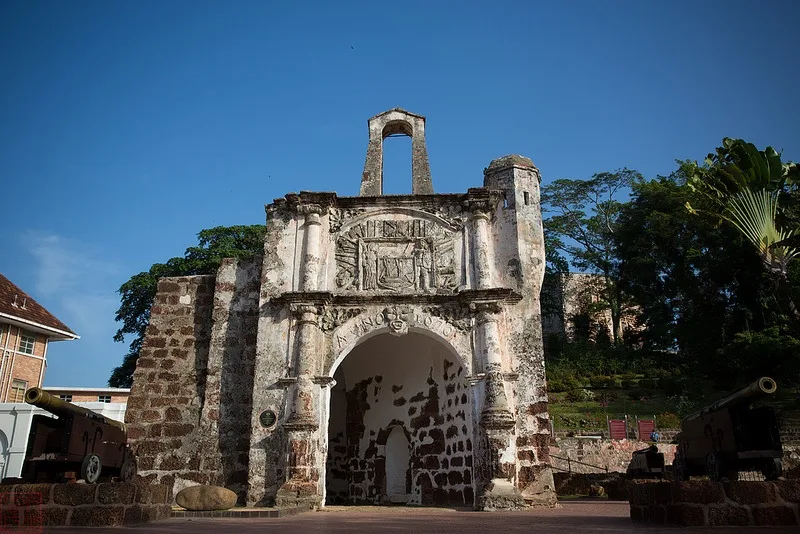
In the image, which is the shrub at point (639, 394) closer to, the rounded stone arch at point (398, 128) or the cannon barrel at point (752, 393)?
the rounded stone arch at point (398, 128)

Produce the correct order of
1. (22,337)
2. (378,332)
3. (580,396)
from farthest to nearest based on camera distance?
1. (580,396)
2. (22,337)
3. (378,332)

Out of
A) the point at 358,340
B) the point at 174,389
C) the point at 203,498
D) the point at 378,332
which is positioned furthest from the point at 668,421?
the point at 203,498

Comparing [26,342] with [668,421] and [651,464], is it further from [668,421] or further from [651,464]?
[668,421]

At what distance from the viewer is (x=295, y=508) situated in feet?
32.2

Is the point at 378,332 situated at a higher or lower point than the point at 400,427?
higher

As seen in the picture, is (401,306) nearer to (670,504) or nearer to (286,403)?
(286,403)

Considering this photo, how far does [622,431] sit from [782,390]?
11044mm

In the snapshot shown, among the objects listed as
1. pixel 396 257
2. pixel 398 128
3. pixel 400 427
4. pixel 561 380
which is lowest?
pixel 400 427

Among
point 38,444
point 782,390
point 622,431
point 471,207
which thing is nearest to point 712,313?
point 782,390

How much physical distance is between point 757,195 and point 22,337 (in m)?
28.4

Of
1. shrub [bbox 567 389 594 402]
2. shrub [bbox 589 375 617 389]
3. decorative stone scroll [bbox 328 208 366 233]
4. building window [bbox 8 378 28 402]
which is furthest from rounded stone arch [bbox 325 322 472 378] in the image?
shrub [bbox 589 375 617 389]

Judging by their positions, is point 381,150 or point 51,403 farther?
point 381,150

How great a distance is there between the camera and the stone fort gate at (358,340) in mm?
11711

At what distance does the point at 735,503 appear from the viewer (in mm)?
6164
